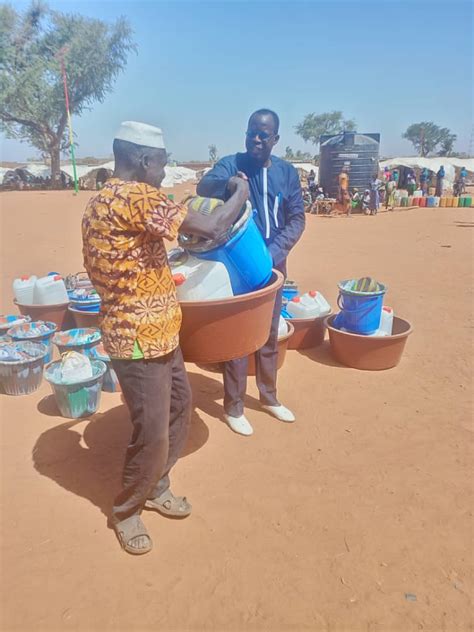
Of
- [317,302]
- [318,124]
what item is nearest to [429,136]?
Answer: [318,124]

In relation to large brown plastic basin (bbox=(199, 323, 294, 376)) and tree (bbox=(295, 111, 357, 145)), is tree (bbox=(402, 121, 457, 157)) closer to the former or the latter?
tree (bbox=(295, 111, 357, 145))

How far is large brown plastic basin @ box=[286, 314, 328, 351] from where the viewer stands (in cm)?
476

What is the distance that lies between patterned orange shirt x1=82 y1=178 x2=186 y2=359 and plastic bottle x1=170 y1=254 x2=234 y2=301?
15 cm

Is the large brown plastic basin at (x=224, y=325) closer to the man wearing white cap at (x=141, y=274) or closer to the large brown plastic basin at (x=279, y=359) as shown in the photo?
the man wearing white cap at (x=141, y=274)

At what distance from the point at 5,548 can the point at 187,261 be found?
1647 millimetres

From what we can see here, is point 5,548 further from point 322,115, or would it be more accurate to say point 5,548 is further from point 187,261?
Answer: point 322,115

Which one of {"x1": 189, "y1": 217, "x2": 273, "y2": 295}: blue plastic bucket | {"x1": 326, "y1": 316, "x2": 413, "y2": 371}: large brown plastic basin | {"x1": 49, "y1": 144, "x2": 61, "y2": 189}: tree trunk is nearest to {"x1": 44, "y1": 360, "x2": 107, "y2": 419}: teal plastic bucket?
{"x1": 189, "y1": 217, "x2": 273, "y2": 295}: blue plastic bucket

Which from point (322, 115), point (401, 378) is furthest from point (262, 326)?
point (322, 115)

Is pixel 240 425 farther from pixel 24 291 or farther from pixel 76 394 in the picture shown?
pixel 24 291

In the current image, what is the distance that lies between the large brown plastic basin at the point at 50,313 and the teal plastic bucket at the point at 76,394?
1295 mm

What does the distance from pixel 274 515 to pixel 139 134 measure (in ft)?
6.51

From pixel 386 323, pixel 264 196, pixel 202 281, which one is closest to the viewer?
pixel 202 281

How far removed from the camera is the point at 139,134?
185 centimetres

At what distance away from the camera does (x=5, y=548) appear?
91.5 inches
